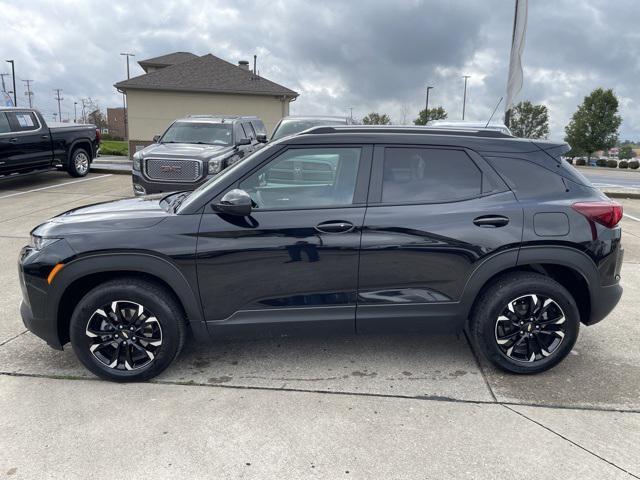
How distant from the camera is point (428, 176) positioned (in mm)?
3484

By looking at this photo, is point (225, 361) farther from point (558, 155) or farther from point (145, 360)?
point (558, 155)

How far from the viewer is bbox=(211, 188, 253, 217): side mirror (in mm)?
3178

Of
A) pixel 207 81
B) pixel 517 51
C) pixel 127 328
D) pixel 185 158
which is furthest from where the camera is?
pixel 207 81

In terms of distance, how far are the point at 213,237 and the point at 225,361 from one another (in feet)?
3.50

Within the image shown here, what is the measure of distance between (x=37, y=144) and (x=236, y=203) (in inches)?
425

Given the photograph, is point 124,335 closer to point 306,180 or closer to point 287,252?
point 287,252

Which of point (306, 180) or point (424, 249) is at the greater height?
point (306, 180)

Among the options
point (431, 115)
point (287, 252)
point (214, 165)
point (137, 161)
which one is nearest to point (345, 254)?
point (287, 252)

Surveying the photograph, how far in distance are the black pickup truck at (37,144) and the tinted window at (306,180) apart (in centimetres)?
1015

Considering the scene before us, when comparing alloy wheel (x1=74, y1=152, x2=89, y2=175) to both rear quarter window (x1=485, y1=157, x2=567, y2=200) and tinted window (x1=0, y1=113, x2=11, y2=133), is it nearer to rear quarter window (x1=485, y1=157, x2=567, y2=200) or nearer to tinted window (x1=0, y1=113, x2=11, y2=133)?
tinted window (x1=0, y1=113, x2=11, y2=133)

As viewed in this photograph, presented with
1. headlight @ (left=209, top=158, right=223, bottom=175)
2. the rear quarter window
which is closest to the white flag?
headlight @ (left=209, top=158, right=223, bottom=175)

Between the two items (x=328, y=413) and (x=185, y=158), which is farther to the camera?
(x=185, y=158)

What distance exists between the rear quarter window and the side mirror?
66.7 inches

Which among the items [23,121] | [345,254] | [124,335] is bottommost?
[124,335]
